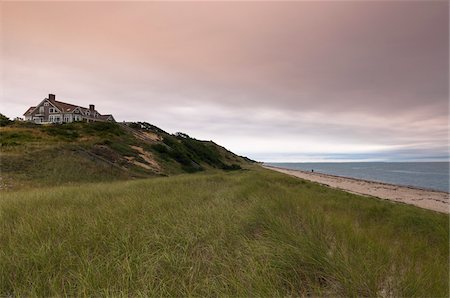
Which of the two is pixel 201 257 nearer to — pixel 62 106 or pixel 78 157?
pixel 78 157

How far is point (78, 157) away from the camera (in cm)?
2222

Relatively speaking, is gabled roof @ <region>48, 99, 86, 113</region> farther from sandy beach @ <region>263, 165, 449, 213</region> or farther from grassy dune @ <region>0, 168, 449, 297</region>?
grassy dune @ <region>0, 168, 449, 297</region>

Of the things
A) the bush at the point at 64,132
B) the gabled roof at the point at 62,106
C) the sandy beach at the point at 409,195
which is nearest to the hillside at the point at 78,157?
the bush at the point at 64,132

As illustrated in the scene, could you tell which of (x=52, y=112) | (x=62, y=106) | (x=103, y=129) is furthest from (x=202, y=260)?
(x=52, y=112)

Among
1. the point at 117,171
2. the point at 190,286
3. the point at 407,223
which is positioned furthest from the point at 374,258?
the point at 117,171

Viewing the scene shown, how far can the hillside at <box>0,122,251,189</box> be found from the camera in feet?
56.8

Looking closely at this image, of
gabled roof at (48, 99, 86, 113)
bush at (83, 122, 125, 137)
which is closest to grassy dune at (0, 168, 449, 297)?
bush at (83, 122, 125, 137)

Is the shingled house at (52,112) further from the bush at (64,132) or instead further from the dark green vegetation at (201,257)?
the dark green vegetation at (201,257)

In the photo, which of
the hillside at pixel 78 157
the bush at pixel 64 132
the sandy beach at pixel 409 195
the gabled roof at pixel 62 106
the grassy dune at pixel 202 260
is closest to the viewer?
the grassy dune at pixel 202 260

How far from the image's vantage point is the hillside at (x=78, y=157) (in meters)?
17.3

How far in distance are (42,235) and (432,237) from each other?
12.6m

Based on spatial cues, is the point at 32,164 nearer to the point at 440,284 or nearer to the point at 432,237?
the point at 440,284

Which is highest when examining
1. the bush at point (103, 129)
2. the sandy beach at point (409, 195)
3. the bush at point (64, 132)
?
the bush at point (103, 129)

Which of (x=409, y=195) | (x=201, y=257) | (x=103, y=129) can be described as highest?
(x=103, y=129)
